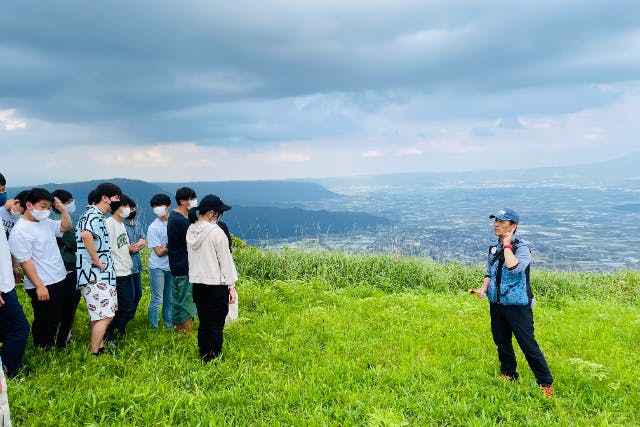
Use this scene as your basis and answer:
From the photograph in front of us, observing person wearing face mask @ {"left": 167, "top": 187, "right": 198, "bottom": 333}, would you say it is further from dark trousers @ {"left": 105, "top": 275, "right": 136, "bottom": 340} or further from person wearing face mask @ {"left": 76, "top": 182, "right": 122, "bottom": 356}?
person wearing face mask @ {"left": 76, "top": 182, "right": 122, "bottom": 356}

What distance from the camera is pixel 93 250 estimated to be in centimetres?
468

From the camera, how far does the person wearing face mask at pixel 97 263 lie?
4738 millimetres

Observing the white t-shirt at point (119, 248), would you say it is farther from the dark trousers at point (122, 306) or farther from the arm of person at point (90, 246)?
the arm of person at point (90, 246)

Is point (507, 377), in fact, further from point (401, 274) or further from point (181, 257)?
point (401, 274)

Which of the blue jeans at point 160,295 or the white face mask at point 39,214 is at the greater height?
the white face mask at point 39,214

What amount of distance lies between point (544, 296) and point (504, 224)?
7.04 metres

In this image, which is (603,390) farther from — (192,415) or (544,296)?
(544,296)

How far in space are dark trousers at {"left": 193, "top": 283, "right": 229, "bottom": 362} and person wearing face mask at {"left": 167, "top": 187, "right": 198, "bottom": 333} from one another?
34.4 inches

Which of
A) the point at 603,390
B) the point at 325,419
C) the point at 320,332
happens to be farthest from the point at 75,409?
the point at 603,390

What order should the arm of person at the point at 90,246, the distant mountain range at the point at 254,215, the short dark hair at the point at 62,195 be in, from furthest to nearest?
the distant mountain range at the point at 254,215 → the short dark hair at the point at 62,195 → the arm of person at the point at 90,246

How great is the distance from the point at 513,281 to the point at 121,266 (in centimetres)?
494

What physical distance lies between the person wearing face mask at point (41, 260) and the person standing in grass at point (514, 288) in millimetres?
5217

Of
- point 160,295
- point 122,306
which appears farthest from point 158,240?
point 122,306

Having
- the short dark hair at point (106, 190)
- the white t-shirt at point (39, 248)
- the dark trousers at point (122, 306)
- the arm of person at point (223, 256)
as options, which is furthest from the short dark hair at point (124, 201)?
the arm of person at point (223, 256)
